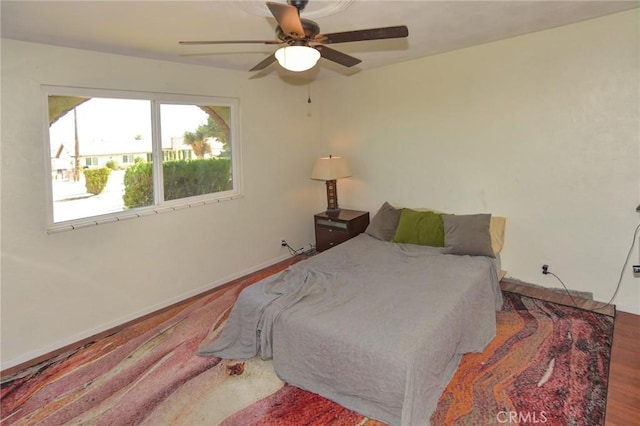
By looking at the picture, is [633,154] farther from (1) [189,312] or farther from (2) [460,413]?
(1) [189,312]

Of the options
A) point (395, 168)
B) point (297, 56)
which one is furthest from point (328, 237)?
point (297, 56)

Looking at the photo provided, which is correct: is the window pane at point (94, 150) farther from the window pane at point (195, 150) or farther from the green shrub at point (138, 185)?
the window pane at point (195, 150)

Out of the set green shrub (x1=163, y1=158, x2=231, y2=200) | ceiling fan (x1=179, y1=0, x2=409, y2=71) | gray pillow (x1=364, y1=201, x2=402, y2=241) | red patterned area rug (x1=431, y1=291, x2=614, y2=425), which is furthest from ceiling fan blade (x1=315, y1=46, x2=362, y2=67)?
red patterned area rug (x1=431, y1=291, x2=614, y2=425)

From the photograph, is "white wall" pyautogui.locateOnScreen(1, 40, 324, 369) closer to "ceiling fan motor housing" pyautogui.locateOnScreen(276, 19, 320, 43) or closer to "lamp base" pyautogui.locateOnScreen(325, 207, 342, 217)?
"lamp base" pyautogui.locateOnScreen(325, 207, 342, 217)

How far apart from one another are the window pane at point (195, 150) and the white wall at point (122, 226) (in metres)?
0.21

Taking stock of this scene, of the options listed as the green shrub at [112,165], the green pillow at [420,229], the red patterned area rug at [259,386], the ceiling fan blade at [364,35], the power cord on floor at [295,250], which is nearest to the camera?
the ceiling fan blade at [364,35]

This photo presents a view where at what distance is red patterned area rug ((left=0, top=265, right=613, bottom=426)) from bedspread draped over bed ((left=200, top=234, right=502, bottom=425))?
10 centimetres

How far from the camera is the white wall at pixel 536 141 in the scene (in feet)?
9.93

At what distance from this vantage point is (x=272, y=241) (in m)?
4.73

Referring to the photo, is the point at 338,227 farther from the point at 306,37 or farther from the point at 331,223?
the point at 306,37

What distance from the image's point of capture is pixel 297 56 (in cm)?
204

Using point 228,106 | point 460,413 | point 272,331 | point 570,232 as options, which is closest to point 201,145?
point 228,106

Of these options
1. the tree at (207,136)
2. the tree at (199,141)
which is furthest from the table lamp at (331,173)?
the tree at (199,141)

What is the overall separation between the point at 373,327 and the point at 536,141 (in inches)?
98.3
